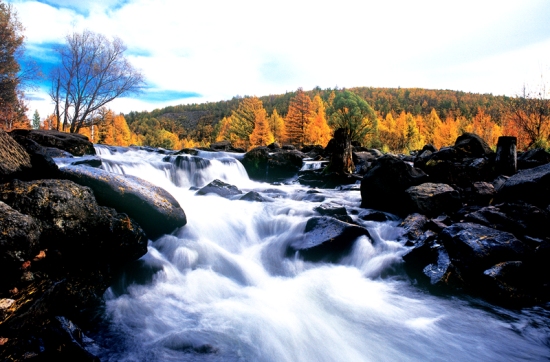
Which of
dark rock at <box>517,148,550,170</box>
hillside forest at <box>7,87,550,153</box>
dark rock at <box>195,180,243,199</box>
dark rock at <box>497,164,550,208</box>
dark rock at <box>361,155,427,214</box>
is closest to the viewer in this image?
dark rock at <box>497,164,550,208</box>

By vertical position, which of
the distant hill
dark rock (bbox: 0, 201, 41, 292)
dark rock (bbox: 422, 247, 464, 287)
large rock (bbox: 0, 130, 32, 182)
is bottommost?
dark rock (bbox: 422, 247, 464, 287)

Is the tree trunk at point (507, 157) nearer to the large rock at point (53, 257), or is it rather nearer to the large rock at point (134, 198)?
the large rock at point (134, 198)

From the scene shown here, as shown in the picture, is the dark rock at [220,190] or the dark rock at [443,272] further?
the dark rock at [220,190]

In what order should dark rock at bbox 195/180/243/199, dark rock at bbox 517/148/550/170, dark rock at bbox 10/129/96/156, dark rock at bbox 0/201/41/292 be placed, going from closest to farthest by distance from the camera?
1. dark rock at bbox 0/201/41/292
2. dark rock at bbox 517/148/550/170
3. dark rock at bbox 195/180/243/199
4. dark rock at bbox 10/129/96/156

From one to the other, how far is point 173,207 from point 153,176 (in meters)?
7.40

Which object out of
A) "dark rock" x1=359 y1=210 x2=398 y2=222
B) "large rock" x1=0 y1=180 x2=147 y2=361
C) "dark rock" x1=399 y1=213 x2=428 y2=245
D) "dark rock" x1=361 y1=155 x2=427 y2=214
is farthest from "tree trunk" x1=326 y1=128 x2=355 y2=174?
"large rock" x1=0 y1=180 x2=147 y2=361

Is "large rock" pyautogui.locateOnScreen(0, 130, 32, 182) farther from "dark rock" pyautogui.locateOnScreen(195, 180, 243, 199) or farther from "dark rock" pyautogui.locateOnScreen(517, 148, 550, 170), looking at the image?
"dark rock" pyautogui.locateOnScreen(517, 148, 550, 170)

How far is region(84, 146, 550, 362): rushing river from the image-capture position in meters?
3.46

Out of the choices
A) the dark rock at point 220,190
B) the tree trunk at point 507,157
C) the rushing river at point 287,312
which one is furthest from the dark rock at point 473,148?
the dark rock at point 220,190

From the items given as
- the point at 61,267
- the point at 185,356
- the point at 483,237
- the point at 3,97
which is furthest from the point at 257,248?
the point at 3,97

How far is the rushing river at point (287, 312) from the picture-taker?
11.4 feet

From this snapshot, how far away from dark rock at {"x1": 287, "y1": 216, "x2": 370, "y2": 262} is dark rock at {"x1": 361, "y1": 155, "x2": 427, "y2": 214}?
2.26 meters

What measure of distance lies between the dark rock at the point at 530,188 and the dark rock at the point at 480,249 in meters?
2.36

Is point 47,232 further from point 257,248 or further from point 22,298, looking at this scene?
point 257,248
